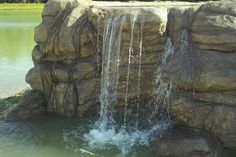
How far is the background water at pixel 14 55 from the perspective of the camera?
16489 mm

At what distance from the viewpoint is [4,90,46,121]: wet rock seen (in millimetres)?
12172

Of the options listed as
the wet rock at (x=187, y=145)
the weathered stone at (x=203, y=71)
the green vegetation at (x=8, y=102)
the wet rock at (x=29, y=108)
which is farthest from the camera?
the green vegetation at (x=8, y=102)

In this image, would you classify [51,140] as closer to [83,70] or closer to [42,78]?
[83,70]

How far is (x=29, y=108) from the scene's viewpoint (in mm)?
12383

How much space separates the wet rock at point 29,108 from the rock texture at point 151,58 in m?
0.18

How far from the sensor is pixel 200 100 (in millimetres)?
9781

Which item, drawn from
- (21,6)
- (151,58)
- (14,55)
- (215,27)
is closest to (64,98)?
(151,58)

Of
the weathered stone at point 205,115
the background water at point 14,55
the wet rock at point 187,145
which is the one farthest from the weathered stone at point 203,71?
the background water at point 14,55

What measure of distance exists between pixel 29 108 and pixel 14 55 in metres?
10.2

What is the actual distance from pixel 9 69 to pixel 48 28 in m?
6.97

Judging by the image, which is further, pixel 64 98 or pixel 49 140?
pixel 64 98

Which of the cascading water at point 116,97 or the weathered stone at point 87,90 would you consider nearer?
the cascading water at point 116,97

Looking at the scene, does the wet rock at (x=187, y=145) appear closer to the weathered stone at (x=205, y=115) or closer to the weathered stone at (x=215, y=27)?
the weathered stone at (x=205, y=115)

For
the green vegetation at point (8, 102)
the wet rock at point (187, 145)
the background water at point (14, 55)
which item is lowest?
the background water at point (14, 55)
